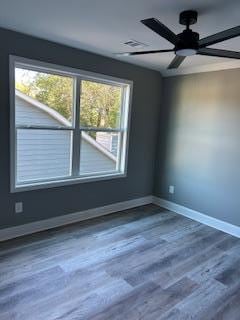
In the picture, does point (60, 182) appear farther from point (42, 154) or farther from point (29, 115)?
point (29, 115)

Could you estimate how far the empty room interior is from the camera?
204cm

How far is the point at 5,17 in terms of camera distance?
2328 millimetres

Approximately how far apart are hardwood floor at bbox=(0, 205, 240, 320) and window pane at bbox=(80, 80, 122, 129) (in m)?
1.52

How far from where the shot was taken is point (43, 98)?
312 cm

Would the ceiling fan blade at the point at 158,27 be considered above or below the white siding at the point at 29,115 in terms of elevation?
above

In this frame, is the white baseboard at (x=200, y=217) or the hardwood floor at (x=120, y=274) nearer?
the hardwood floor at (x=120, y=274)

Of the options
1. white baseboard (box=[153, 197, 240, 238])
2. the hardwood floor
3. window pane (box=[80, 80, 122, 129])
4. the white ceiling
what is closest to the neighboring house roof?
window pane (box=[80, 80, 122, 129])

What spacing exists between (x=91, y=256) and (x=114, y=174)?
4.99 feet

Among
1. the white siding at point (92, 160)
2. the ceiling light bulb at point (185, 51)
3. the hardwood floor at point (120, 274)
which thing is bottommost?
the hardwood floor at point (120, 274)

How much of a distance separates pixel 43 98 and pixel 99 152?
3.85 ft

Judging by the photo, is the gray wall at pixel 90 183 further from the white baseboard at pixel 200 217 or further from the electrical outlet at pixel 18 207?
the white baseboard at pixel 200 217

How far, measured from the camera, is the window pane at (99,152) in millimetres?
3621

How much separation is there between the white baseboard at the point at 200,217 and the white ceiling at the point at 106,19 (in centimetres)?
Answer: 236

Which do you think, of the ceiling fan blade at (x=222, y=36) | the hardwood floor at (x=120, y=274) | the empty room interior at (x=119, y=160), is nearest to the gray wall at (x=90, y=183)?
the empty room interior at (x=119, y=160)
